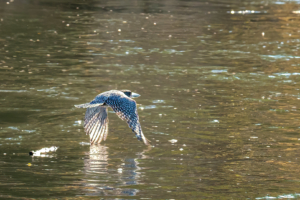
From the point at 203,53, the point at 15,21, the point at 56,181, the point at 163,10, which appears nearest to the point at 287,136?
the point at 56,181

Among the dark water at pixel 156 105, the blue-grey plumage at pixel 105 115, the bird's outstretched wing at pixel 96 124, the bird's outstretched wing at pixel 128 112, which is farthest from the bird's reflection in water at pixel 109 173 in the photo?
the bird's outstretched wing at pixel 128 112

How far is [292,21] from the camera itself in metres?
26.2

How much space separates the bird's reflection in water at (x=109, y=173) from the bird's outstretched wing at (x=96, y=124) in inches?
8.5

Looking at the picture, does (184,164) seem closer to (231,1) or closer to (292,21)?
(292,21)

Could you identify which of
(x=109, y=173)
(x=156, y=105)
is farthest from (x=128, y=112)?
(x=156, y=105)

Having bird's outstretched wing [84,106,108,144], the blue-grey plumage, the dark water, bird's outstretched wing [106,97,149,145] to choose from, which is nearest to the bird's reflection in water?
the dark water

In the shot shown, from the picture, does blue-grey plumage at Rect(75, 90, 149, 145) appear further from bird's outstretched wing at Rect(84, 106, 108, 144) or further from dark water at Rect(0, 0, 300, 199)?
dark water at Rect(0, 0, 300, 199)

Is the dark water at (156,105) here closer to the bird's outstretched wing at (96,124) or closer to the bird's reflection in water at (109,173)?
the bird's reflection in water at (109,173)

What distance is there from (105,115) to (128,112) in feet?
5.17

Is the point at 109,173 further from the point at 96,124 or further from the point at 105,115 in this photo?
the point at 105,115

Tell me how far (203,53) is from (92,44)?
13.4ft

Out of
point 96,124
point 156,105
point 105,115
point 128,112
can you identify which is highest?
point 128,112

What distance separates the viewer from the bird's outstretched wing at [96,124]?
10086 millimetres

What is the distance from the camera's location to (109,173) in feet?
28.5
